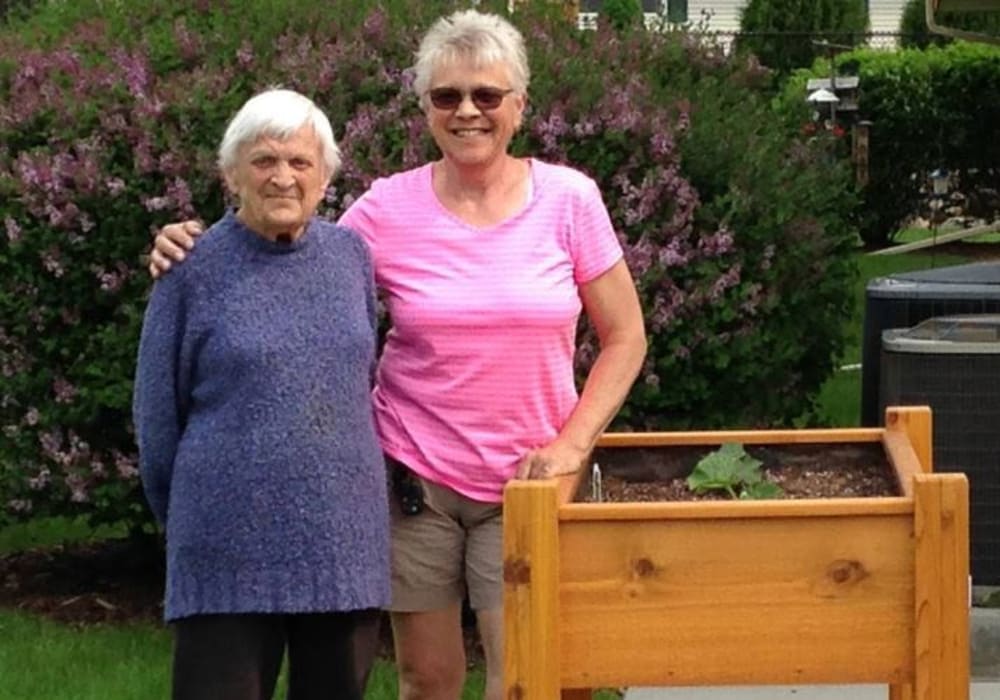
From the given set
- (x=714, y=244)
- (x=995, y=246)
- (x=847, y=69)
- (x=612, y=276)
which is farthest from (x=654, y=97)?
(x=847, y=69)

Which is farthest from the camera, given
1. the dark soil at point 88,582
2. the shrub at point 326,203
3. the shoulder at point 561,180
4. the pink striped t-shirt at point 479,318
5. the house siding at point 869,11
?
the house siding at point 869,11

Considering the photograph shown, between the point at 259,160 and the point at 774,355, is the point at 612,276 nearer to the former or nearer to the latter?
the point at 259,160

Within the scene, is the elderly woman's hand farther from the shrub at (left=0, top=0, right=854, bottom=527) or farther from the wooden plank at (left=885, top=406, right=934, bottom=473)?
the shrub at (left=0, top=0, right=854, bottom=527)

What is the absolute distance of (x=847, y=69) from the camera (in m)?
23.1

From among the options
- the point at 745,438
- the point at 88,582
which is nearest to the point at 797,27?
the point at 88,582

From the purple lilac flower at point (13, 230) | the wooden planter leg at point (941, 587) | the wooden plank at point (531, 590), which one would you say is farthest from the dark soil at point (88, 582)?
the wooden planter leg at point (941, 587)

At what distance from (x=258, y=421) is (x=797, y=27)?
31.1 meters

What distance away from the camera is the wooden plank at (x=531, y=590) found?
→ 3465 mm

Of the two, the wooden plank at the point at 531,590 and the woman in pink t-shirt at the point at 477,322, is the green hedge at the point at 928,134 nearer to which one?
the woman in pink t-shirt at the point at 477,322

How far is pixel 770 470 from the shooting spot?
4.27 metres

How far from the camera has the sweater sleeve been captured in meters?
3.76

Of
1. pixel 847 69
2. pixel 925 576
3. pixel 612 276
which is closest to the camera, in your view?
pixel 925 576

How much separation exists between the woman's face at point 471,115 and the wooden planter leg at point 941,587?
3.56ft

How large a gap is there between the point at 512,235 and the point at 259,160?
1.76 ft
